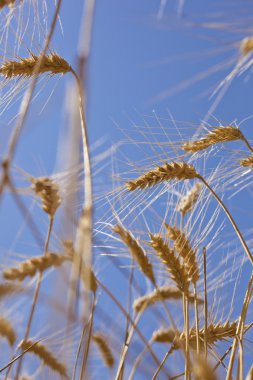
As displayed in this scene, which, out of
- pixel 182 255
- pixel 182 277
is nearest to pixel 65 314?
pixel 182 277

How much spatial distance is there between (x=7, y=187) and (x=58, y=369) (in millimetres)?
976

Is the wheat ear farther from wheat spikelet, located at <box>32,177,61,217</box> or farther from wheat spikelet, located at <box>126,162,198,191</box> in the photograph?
wheat spikelet, located at <box>32,177,61,217</box>

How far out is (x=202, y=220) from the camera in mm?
1813

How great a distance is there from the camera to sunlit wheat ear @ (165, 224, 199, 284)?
165 centimetres

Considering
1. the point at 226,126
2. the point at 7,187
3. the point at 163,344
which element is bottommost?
the point at 163,344

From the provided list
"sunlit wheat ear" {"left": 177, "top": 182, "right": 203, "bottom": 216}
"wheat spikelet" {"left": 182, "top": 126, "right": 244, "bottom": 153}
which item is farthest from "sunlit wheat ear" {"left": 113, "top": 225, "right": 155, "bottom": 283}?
"sunlit wheat ear" {"left": 177, "top": 182, "right": 203, "bottom": 216}

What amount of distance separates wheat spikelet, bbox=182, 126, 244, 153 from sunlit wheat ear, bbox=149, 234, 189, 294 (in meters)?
0.35

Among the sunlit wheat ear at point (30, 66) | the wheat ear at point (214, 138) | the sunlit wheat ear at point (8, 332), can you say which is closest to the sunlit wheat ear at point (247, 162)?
the wheat ear at point (214, 138)

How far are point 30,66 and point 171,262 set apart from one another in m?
0.85

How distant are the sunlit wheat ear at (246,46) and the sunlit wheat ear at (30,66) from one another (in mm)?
890

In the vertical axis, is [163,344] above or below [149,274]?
below

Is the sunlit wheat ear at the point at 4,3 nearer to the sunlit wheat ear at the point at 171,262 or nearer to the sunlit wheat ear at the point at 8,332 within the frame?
the sunlit wheat ear at the point at 171,262

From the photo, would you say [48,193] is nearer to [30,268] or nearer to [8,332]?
[30,268]

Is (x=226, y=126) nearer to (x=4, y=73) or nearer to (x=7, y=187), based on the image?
(x=4, y=73)
